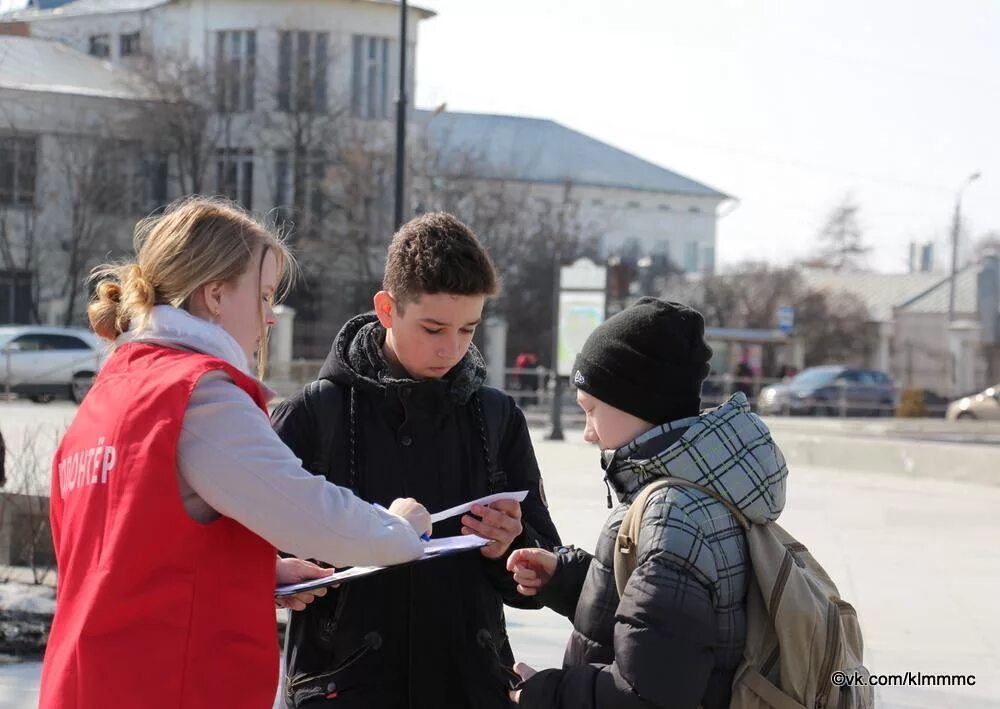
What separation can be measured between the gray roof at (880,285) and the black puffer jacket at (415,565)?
68.4 meters

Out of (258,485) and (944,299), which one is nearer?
(258,485)

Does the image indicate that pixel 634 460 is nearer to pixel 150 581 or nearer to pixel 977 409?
pixel 150 581

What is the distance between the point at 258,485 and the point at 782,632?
3.27ft

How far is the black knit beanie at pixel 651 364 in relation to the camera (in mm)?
2832

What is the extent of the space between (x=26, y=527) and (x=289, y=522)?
6574 millimetres

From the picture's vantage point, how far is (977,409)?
39.3 m

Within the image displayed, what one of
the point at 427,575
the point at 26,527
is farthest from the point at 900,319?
the point at 427,575

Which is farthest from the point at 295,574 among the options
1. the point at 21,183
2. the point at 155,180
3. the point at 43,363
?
the point at 155,180

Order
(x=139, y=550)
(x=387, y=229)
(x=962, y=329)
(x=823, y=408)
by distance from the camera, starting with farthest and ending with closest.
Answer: (x=962, y=329) → (x=387, y=229) → (x=823, y=408) → (x=139, y=550)

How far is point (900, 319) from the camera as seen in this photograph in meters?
66.5

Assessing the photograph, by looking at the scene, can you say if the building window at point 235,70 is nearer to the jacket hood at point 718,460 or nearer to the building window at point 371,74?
the building window at point 371,74

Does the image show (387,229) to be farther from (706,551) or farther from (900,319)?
(706,551)

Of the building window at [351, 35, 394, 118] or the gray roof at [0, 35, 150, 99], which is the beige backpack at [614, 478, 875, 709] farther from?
the building window at [351, 35, 394, 118]

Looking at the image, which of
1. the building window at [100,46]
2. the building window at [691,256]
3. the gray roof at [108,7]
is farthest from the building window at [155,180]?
the building window at [691,256]
